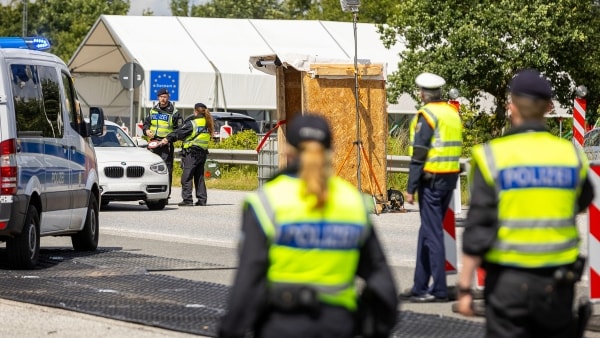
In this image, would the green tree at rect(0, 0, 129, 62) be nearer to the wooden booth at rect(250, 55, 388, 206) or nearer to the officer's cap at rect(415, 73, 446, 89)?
the wooden booth at rect(250, 55, 388, 206)

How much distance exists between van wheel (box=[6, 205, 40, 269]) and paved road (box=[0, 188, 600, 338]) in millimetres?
1306

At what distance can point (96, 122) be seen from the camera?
51.2 feet

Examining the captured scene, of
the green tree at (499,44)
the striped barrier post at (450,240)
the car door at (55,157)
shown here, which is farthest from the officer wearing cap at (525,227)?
the green tree at (499,44)

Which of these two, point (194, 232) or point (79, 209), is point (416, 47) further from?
point (79, 209)

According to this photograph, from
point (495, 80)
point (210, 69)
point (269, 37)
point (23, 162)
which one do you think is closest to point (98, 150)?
point (23, 162)

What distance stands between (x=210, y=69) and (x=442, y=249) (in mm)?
38168

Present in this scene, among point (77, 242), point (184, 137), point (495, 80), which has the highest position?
point (495, 80)

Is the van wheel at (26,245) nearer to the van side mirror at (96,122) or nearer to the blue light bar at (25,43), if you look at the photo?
the blue light bar at (25,43)

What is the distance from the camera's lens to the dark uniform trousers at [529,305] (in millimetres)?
5500

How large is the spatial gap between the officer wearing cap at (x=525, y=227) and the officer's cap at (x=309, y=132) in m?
1.03

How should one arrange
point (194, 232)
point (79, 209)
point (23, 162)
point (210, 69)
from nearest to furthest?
point (23, 162) < point (79, 209) < point (194, 232) < point (210, 69)

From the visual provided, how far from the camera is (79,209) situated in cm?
1502

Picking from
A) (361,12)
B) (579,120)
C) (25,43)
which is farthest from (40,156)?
(361,12)

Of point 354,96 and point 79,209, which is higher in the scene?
point 354,96
